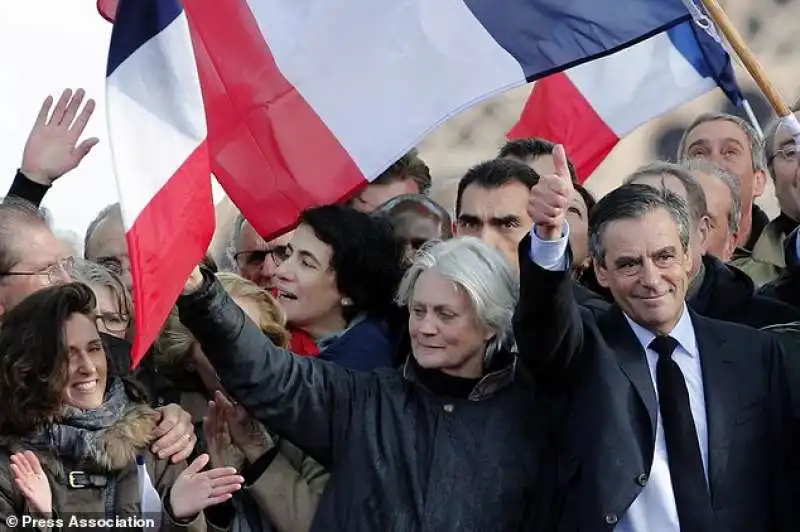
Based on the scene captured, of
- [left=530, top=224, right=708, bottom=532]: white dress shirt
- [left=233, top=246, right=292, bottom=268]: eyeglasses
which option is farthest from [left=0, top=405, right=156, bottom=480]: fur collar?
[left=233, top=246, right=292, bottom=268]: eyeglasses

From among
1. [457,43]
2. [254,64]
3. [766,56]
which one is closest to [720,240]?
[457,43]

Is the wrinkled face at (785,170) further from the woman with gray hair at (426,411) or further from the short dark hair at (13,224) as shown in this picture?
the short dark hair at (13,224)

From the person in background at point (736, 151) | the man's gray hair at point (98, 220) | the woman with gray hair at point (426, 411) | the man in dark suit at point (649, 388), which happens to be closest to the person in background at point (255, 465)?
the woman with gray hair at point (426, 411)

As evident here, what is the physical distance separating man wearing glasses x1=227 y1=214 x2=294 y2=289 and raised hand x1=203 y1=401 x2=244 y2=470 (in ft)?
4.92

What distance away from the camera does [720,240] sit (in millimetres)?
6145

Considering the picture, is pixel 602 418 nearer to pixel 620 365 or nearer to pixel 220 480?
pixel 620 365

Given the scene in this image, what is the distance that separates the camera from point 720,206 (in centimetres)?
616

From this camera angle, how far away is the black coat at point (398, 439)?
15.7 ft

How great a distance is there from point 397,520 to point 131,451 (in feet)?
2.24

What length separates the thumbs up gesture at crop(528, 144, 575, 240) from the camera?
4504 mm

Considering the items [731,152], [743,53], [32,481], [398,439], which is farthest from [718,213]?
→ [32,481]

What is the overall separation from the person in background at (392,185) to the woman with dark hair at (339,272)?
1060mm

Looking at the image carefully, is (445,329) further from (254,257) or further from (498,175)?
(254,257)

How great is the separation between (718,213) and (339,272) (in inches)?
53.3
